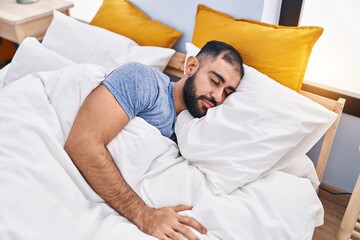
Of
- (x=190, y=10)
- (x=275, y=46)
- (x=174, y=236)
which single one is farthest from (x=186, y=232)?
(x=190, y=10)

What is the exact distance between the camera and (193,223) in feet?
3.18

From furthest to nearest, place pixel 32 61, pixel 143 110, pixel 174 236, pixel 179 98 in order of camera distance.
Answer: pixel 32 61 < pixel 179 98 < pixel 143 110 < pixel 174 236

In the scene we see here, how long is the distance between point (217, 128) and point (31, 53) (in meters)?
0.91

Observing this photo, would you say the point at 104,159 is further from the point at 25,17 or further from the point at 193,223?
the point at 25,17

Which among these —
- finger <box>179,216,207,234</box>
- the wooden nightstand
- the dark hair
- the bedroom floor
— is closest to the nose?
the dark hair

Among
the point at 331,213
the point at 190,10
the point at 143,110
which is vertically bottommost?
the point at 331,213

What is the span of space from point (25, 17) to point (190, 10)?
0.92 m

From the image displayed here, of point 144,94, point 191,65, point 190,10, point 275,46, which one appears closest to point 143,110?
point 144,94

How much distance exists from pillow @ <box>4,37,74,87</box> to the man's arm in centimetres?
48

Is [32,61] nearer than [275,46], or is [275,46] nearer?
[275,46]

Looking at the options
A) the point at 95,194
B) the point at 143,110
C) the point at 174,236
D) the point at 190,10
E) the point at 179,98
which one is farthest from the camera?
the point at 190,10

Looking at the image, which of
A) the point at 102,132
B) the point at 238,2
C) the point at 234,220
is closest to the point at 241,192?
Result: the point at 234,220

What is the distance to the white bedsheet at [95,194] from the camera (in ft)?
2.92

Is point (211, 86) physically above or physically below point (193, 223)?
above
